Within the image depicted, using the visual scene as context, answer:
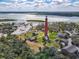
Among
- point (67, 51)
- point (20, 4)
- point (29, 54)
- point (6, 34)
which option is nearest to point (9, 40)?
point (6, 34)

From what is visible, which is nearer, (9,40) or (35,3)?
(9,40)

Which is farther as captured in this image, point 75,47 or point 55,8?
point 55,8

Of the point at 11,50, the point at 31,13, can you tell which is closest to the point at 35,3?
the point at 31,13

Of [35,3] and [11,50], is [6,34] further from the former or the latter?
[35,3]

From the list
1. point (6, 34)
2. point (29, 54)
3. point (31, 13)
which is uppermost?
point (31, 13)

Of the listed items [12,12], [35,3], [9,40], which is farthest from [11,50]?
[35,3]

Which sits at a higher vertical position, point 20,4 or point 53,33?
point 20,4

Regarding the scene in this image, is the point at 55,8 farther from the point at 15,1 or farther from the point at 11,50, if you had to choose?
A: the point at 11,50

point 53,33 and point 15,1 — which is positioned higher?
point 15,1
